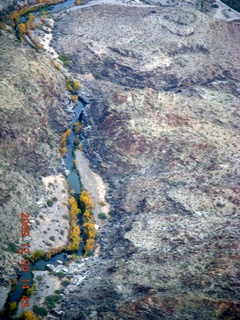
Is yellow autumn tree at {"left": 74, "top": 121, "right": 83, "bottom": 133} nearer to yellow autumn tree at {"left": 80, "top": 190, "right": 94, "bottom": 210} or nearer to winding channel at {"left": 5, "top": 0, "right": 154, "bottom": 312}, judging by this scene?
winding channel at {"left": 5, "top": 0, "right": 154, "bottom": 312}

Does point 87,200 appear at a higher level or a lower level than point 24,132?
lower

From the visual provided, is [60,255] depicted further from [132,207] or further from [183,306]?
[183,306]

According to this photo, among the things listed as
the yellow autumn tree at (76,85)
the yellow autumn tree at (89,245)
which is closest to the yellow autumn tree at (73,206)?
the yellow autumn tree at (89,245)

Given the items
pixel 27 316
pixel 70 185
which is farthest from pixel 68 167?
pixel 27 316

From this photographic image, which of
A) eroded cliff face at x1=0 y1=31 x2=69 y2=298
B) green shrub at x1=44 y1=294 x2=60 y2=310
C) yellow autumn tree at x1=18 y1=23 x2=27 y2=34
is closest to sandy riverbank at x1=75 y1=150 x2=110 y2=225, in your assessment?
eroded cliff face at x1=0 y1=31 x2=69 y2=298

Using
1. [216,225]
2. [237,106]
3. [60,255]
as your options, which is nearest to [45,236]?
[60,255]

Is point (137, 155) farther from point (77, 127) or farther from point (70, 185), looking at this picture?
point (77, 127)
